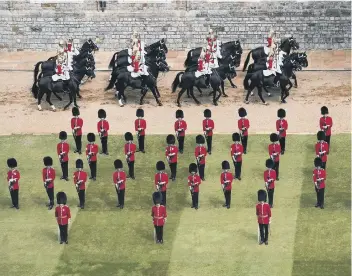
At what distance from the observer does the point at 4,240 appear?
93.0 feet

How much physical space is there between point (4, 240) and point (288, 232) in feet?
20.1

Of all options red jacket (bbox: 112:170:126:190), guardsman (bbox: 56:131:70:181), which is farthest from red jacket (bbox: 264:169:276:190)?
guardsman (bbox: 56:131:70:181)

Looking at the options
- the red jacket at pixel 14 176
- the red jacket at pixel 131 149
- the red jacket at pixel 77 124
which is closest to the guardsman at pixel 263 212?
the red jacket at pixel 131 149

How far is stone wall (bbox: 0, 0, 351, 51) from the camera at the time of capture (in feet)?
144

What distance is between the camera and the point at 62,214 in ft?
91.2

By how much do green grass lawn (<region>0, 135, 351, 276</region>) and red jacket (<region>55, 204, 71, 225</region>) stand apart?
0.58 metres

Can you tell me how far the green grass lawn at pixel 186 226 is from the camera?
27.0 m

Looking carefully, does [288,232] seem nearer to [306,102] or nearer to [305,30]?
[306,102]

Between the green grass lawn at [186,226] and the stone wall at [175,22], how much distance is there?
431 inches

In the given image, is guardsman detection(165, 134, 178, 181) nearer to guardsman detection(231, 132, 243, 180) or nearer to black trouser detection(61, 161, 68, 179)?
guardsman detection(231, 132, 243, 180)

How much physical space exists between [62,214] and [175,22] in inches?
697

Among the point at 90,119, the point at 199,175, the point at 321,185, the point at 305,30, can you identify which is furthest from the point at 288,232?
the point at 305,30

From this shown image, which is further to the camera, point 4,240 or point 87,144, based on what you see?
point 87,144

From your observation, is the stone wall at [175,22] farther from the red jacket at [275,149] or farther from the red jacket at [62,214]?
the red jacket at [62,214]
